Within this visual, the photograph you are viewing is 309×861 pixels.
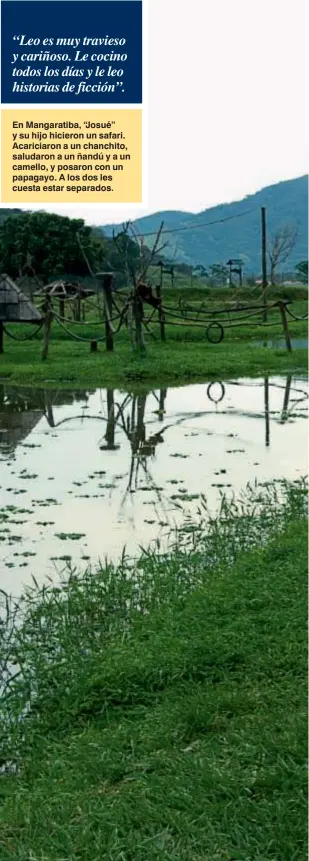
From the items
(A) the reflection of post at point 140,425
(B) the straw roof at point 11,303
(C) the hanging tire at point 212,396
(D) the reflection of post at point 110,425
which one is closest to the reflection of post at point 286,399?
(C) the hanging tire at point 212,396

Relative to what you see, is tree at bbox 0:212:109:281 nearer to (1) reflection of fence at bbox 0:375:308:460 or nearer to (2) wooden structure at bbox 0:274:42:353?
(2) wooden structure at bbox 0:274:42:353

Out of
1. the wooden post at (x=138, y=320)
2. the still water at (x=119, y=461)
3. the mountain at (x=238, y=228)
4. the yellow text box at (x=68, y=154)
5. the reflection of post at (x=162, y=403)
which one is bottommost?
the still water at (x=119, y=461)

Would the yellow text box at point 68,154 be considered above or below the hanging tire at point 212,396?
above

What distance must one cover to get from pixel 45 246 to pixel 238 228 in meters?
112

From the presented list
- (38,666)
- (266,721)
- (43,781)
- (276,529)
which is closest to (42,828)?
(43,781)

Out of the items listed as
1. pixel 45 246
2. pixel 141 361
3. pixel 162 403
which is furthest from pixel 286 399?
pixel 45 246

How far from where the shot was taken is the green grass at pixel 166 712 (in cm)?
280

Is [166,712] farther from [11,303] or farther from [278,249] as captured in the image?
[278,249]

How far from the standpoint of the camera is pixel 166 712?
143 inches

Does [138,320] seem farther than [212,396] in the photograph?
Yes

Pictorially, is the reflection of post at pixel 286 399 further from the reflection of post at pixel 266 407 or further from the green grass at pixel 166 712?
the green grass at pixel 166 712

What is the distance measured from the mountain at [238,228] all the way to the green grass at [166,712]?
12086 cm

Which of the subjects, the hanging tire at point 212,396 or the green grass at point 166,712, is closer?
the green grass at point 166,712

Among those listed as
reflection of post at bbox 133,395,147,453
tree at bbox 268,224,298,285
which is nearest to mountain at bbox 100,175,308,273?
tree at bbox 268,224,298,285
